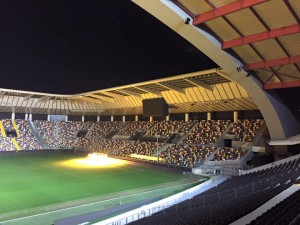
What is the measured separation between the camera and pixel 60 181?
78.6 ft

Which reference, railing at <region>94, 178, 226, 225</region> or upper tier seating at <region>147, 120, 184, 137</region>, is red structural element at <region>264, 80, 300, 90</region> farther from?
upper tier seating at <region>147, 120, 184, 137</region>

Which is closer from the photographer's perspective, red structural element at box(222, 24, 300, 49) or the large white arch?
the large white arch

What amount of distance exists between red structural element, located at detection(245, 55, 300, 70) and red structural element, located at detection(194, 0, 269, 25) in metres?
6.39

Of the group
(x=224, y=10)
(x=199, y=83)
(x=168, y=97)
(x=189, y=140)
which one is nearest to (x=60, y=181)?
(x=168, y=97)

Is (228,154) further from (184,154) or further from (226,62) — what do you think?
(226,62)

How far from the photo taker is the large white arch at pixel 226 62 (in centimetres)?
1287

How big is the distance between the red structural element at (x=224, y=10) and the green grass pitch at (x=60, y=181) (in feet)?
45.9

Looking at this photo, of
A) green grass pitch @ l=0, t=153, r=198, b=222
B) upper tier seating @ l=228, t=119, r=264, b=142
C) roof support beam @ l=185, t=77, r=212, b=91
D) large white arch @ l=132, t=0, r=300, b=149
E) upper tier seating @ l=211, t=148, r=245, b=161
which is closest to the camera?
large white arch @ l=132, t=0, r=300, b=149

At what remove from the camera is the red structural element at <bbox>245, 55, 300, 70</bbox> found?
16.2m

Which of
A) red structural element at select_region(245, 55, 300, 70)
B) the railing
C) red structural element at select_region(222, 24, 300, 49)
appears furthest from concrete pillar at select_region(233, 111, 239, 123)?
red structural element at select_region(222, 24, 300, 49)

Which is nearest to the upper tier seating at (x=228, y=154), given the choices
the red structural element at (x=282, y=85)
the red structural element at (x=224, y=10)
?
the red structural element at (x=282, y=85)

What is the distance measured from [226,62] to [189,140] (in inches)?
691

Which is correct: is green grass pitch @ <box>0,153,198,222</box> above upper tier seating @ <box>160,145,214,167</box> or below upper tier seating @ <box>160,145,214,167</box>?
below

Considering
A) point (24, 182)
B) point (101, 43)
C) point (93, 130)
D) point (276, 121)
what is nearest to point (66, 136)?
point (93, 130)
